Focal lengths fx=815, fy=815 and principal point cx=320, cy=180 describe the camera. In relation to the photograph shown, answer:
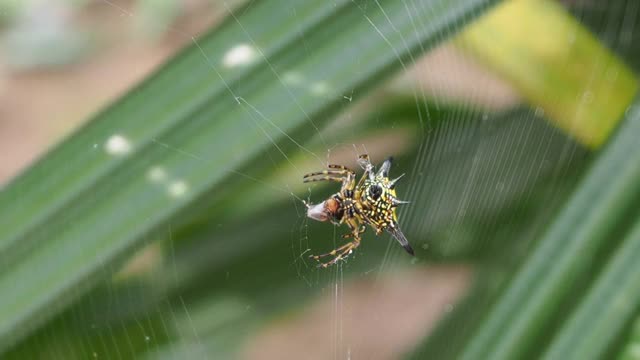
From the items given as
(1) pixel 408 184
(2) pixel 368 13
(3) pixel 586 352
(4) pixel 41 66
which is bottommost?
(3) pixel 586 352

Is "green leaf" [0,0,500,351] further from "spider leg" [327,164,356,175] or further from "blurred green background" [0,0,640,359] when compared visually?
"spider leg" [327,164,356,175]

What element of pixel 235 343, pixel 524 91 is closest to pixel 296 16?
pixel 524 91

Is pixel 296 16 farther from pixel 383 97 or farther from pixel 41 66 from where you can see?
pixel 41 66

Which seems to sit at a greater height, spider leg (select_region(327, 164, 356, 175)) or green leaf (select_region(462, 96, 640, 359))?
spider leg (select_region(327, 164, 356, 175))

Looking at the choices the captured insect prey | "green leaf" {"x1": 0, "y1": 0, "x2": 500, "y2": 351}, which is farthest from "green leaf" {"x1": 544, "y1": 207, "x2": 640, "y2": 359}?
the captured insect prey

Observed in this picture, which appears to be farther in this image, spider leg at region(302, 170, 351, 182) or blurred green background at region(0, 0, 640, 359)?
spider leg at region(302, 170, 351, 182)

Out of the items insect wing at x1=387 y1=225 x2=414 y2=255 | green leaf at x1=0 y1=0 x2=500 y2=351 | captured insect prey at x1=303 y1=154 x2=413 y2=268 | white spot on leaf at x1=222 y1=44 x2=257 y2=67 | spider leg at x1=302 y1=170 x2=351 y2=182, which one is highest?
white spot on leaf at x1=222 y1=44 x2=257 y2=67

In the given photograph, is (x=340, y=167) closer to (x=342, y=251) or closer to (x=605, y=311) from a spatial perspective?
(x=342, y=251)
